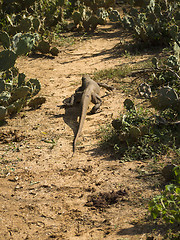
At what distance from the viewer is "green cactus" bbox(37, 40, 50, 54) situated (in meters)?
8.89

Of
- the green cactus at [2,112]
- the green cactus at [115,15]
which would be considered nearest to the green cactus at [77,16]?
the green cactus at [115,15]

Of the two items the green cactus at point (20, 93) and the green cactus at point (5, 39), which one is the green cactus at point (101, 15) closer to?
the green cactus at point (5, 39)

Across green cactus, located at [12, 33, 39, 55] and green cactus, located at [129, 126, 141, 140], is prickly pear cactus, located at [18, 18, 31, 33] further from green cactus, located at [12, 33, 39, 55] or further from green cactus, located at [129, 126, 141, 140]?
green cactus, located at [129, 126, 141, 140]

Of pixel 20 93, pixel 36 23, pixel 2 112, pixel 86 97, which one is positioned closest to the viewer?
pixel 2 112

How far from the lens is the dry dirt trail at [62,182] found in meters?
3.59

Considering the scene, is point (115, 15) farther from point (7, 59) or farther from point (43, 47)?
point (7, 59)

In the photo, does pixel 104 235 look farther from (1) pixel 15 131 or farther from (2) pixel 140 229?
(1) pixel 15 131

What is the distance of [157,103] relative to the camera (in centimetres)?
488

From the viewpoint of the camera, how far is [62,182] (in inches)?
174

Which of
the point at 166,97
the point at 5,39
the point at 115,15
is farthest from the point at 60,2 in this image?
the point at 166,97

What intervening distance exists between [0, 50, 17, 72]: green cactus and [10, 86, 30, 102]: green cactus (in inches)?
16.4

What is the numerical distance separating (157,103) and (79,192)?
5.46 ft

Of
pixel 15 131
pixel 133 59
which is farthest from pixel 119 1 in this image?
pixel 15 131

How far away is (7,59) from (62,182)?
2.59m
